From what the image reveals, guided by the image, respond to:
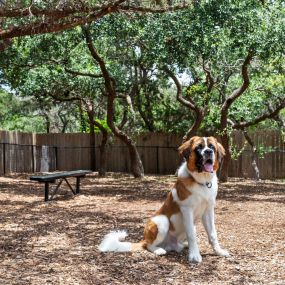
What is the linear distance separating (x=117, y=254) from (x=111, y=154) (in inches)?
769

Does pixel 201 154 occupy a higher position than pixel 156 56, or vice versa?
pixel 156 56

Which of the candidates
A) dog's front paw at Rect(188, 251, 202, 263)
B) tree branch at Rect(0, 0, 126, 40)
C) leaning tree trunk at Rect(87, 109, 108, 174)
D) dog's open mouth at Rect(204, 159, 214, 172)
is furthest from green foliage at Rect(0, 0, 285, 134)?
dog's front paw at Rect(188, 251, 202, 263)

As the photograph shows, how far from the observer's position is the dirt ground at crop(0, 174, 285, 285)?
18.3ft

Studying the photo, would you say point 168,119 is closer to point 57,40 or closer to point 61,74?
point 61,74

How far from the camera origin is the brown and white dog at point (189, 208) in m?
5.92

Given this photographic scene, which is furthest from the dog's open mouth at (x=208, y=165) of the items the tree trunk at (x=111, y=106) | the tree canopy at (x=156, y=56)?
the tree trunk at (x=111, y=106)

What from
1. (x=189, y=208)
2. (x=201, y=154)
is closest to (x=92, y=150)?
(x=189, y=208)

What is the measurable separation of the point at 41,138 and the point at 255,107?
11674 mm

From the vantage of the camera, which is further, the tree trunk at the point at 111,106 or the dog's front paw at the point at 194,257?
the tree trunk at the point at 111,106

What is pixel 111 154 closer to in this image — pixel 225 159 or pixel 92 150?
pixel 92 150

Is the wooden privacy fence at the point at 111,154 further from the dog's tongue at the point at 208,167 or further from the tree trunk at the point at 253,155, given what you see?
the dog's tongue at the point at 208,167

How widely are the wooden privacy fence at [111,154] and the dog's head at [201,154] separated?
50.1 feet

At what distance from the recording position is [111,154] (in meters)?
25.9

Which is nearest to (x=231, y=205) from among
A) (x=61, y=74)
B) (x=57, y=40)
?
(x=57, y=40)
